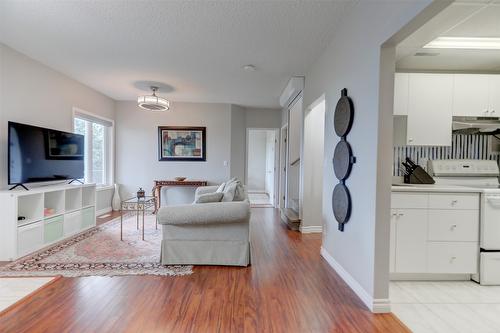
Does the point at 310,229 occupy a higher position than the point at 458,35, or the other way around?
the point at 458,35

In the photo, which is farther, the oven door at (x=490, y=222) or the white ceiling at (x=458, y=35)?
the oven door at (x=490, y=222)

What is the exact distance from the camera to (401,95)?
2.57 m

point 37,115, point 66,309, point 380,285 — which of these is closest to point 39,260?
point 66,309

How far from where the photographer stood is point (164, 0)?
2.17 m

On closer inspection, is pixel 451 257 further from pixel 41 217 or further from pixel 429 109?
pixel 41 217

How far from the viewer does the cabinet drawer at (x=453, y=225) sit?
2.28 metres

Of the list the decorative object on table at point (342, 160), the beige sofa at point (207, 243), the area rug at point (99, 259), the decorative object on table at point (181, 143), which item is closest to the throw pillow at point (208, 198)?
the beige sofa at point (207, 243)

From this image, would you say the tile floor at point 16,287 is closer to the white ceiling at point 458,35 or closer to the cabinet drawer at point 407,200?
the cabinet drawer at point 407,200

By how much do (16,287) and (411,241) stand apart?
11.7 ft

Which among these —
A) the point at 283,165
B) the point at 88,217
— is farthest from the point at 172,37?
the point at 283,165

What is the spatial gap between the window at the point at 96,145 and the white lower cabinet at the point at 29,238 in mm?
2020

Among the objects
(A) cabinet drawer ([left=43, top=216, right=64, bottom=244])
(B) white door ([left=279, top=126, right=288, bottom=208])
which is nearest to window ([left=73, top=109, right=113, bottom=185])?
(A) cabinet drawer ([left=43, top=216, right=64, bottom=244])

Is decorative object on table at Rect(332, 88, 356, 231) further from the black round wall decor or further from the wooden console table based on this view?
the wooden console table

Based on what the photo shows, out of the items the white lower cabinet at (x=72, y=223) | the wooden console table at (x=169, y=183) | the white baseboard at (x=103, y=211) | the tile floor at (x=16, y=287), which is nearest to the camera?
the tile floor at (x=16, y=287)
